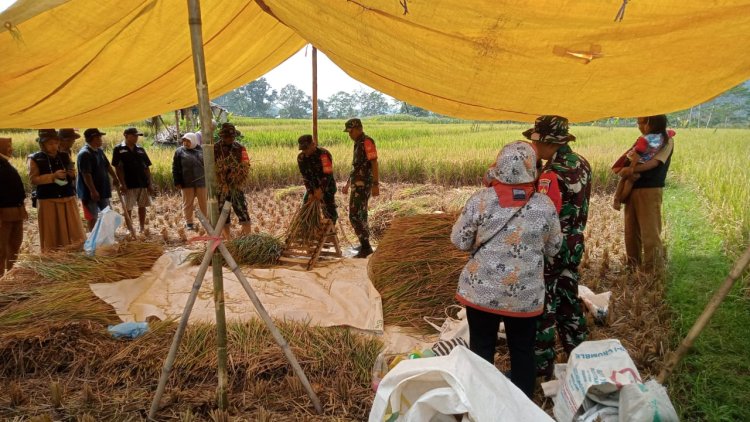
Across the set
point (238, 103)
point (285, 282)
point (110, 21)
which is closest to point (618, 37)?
point (110, 21)

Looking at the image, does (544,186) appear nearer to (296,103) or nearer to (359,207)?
(359,207)

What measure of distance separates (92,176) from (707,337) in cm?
590

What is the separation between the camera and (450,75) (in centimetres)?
281

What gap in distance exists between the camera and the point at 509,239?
198cm

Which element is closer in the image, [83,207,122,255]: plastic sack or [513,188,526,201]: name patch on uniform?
[513,188,526,201]: name patch on uniform

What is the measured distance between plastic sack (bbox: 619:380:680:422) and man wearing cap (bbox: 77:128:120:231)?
5.24 m

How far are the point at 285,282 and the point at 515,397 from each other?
2870mm

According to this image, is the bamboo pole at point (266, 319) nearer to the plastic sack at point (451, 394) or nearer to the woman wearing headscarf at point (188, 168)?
the plastic sack at point (451, 394)

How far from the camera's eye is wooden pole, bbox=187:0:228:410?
1961 millimetres

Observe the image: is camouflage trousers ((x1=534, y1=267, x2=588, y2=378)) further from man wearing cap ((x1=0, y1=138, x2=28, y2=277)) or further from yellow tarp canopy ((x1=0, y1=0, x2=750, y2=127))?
man wearing cap ((x1=0, y1=138, x2=28, y2=277))

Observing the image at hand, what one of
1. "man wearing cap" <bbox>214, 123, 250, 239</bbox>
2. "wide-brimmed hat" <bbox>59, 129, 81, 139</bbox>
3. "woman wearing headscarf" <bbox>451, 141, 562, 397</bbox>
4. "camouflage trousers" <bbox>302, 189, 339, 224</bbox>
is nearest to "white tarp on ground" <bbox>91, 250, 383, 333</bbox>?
"camouflage trousers" <bbox>302, 189, 339, 224</bbox>

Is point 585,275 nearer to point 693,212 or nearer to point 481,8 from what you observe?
point 481,8

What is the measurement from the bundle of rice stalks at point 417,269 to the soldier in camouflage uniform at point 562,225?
94 centimetres

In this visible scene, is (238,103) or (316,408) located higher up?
(238,103)
